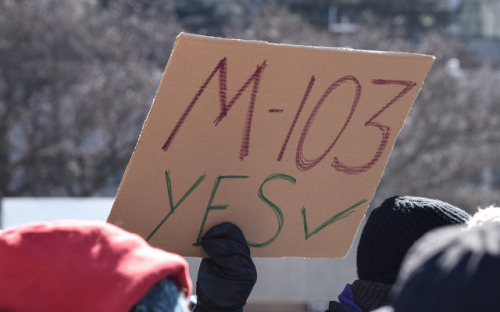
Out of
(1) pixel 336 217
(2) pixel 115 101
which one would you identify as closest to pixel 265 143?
(1) pixel 336 217

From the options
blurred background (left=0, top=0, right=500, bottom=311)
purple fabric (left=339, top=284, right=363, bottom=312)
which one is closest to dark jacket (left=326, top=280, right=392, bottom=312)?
purple fabric (left=339, top=284, right=363, bottom=312)

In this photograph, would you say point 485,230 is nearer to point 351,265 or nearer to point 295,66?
point 295,66

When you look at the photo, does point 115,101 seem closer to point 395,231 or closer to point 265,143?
point 265,143

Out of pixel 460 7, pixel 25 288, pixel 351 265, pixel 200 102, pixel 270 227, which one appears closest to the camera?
pixel 25 288

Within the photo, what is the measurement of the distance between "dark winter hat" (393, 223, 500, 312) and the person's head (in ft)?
1.28

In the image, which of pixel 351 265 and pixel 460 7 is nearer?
pixel 351 265

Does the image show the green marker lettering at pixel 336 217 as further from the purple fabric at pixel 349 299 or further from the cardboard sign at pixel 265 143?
the purple fabric at pixel 349 299

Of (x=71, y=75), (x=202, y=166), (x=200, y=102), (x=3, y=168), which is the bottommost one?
(x=3, y=168)

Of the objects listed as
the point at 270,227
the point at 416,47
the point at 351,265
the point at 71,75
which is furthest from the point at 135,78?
the point at 270,227

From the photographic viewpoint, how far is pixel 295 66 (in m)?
1.90

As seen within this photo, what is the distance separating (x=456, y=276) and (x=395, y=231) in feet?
3.00

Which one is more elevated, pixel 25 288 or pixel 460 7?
pixel 25 288

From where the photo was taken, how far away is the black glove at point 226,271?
1947 millimetres

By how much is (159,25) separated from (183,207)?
12.1 m
